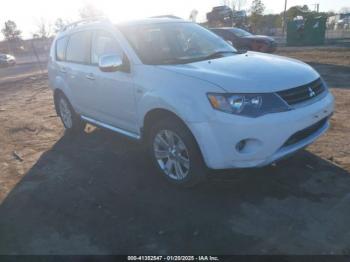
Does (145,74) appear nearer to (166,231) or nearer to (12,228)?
(166,231)

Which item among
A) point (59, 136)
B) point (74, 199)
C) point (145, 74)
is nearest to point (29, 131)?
point (59, 136)

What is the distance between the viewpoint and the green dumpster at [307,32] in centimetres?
2619

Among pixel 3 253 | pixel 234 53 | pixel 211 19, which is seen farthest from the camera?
pixel 211 19

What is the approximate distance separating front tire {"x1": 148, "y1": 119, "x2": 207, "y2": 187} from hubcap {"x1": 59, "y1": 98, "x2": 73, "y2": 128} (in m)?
2.64

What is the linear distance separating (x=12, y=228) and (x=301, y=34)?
89.4 feet

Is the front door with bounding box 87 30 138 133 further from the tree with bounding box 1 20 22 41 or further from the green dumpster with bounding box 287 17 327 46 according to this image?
the tree with bounding box 1 20 22 41

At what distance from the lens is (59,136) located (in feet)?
21.2

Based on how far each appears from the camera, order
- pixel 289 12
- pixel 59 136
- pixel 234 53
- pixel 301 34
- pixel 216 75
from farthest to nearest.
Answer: pixel 289 12 < pixel 301 34 < pixel 59 136 < pixel 234 53 < pixel 216 75

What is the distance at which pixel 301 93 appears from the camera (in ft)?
11.4

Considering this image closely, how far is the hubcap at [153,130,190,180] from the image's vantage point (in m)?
3.75

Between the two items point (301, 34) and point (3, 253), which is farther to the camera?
point (301, 34)

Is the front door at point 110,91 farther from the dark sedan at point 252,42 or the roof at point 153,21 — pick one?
the dark sedan at point 252,42

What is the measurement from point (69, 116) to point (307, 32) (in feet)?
81.0


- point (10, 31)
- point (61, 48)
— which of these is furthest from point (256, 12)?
point (10, 31)
